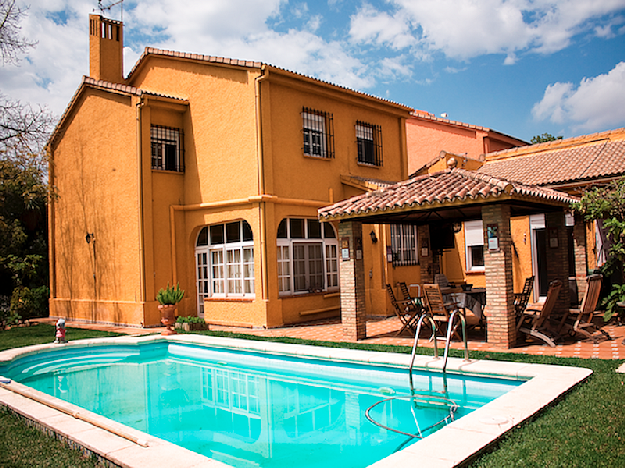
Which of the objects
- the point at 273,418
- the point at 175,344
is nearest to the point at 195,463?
the point at 273,418

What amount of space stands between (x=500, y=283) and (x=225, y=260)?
29.3 feet

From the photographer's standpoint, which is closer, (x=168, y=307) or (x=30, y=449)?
(x=30, y=449)

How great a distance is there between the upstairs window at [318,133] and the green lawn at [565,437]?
1062 cm

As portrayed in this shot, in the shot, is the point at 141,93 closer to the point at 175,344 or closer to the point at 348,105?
the point at 348,105

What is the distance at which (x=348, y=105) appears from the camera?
17094 millimetres

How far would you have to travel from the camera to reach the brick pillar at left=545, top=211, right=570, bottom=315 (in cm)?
1093

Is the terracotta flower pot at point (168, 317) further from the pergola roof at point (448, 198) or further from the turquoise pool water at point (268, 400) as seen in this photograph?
the pergola roof at point (448, 198)

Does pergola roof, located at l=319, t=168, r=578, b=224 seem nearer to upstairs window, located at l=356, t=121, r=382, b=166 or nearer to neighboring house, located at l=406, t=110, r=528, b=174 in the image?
upstairs window, located at l=356, t=121, r=382, b=166

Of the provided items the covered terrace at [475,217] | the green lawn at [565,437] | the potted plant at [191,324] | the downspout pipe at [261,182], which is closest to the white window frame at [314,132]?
the downspout pipe at [261,182]

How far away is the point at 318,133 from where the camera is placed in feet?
52.5

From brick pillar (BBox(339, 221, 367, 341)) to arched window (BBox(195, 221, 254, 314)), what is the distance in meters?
4.33

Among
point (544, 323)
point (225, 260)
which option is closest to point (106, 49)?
point (225, 260)

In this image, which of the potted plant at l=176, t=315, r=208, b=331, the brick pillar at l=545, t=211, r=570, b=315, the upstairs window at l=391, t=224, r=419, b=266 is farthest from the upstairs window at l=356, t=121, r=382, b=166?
the potted plant at l=176, t=315, r=208, b=331

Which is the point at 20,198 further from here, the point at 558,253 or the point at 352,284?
the point at 558,253
